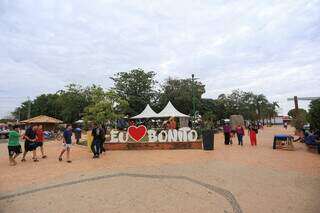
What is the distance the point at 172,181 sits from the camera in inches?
274

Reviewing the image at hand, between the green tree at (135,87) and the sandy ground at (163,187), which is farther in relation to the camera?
the green tree at (135,87)

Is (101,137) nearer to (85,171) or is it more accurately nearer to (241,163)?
(85,171)

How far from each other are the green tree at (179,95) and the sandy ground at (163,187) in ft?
106

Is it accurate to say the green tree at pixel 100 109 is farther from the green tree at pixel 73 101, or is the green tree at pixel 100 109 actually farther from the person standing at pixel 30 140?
the green tree at pixel 73 101

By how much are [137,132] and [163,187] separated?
28.1 ft

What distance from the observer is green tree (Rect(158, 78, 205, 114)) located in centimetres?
4191

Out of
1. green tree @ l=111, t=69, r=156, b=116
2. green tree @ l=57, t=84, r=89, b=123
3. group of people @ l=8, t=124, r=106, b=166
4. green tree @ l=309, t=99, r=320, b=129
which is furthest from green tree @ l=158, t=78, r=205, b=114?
group of people @ l=8, t=124, r=106, b=166

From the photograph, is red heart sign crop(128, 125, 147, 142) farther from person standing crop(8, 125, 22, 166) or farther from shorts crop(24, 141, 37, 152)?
person standing crop(8, 125, 22, 166)

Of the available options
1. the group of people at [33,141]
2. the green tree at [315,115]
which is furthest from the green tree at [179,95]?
the group of people at [33,141]

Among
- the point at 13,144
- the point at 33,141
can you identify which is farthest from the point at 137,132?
the point at 13,144

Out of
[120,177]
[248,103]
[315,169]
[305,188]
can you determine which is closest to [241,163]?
[315,169]

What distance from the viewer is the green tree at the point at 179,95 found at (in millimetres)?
41906

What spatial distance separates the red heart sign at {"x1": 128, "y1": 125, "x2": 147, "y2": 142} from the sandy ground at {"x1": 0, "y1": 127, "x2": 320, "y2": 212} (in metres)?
5.04

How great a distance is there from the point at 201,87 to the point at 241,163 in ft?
127
